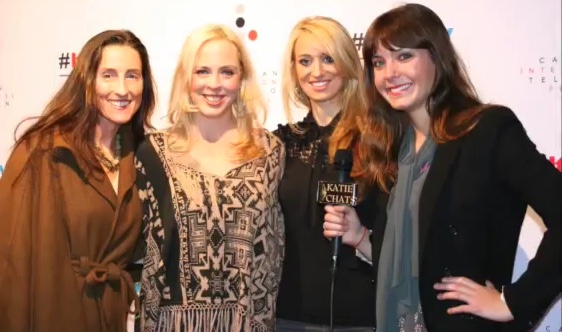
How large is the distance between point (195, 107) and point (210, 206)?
0.40m

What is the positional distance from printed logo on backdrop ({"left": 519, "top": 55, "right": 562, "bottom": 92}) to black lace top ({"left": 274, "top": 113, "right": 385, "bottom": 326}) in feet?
2.76

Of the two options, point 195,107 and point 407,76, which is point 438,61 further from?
point 195,107

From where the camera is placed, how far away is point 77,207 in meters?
2.45

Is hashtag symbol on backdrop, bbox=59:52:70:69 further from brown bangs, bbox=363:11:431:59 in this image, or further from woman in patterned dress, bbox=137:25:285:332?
brown bangs, bbox=363:11:431:59

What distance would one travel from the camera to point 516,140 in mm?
1921

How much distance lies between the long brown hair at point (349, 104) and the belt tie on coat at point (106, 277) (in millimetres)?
848

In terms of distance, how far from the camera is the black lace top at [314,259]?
246 cm

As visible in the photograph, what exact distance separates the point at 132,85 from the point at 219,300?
89 centimetres

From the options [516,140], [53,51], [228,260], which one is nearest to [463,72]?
[516,140]

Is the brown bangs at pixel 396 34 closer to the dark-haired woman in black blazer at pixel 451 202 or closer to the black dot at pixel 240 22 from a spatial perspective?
the dark-haired woman in black blazer at pixel 451 202

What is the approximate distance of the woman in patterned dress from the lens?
2.41 metres

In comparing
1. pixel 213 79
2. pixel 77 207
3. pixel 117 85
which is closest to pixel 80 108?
pixel 117 85

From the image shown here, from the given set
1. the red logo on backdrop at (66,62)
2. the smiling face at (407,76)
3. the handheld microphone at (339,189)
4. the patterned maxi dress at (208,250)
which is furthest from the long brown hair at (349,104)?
the red logo on backdrop at (66,62)

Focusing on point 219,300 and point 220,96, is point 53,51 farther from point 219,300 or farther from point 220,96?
point 219,300
